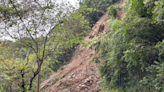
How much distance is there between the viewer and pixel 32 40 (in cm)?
540

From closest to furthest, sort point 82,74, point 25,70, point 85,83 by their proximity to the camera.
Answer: point 25,70
point 85,83
point 82,74

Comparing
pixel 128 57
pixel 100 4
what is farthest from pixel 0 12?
pixel 100 4

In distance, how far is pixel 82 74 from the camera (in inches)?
384

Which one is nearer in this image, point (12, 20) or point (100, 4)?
point (12, 20)

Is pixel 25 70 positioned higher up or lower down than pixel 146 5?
lower down

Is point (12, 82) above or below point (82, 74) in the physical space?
above

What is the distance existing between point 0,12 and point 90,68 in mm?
7249

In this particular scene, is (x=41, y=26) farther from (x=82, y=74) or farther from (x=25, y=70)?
(x=82, y=74)

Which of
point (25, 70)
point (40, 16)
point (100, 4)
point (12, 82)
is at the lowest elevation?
point (12, 82)

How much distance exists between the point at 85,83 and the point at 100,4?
1370cm

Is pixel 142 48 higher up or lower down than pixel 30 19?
lower down

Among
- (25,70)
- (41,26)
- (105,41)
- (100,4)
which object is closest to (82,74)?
(105,41)

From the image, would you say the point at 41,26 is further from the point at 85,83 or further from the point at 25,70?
the point at 85,83

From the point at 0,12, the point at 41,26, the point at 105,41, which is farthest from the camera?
the point at 105,41
